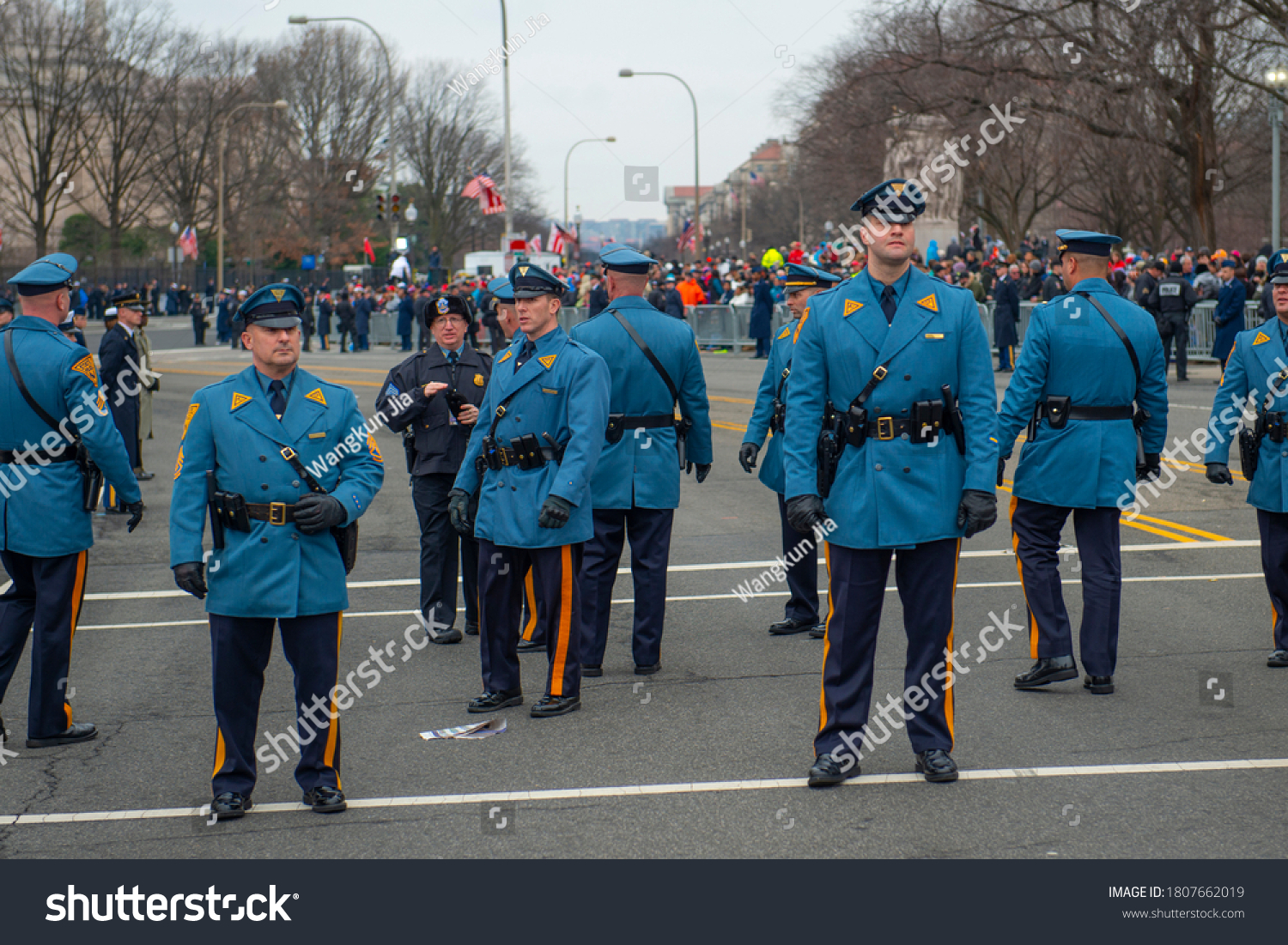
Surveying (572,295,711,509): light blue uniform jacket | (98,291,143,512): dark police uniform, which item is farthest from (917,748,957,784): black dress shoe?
(98,291,143,512): dark police uniform

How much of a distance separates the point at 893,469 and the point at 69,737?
3776 mm

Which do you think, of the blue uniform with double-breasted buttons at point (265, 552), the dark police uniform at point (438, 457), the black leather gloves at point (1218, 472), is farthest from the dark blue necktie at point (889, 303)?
the dark police uniform at point (438, 457)

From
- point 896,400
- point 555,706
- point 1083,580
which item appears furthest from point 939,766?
point 555,706

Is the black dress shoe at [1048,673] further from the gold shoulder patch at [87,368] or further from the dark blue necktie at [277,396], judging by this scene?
the gold shoulder patch at [87,368]

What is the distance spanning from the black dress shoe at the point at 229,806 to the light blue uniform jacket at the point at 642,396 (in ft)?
8.55

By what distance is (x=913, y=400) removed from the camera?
5.53 meters

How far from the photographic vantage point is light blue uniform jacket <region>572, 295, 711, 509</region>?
7391 mm

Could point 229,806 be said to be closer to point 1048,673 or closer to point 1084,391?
point 1048,673

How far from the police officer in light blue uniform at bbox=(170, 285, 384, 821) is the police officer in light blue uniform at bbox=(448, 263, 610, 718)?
4.03ft

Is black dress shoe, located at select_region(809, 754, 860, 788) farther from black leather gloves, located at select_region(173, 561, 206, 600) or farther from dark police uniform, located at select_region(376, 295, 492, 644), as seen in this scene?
dark police uniform, located at select_region(376, 295, 492, 644)

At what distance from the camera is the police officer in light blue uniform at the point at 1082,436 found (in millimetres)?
6785
